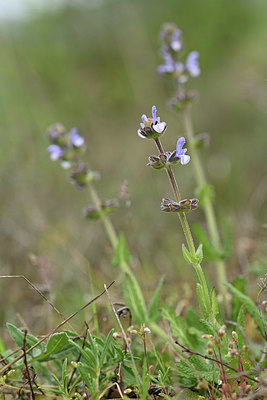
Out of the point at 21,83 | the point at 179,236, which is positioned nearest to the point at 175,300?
the point at 179,236

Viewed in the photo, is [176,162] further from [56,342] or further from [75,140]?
[75,140]

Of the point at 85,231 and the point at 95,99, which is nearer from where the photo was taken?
the point at 85,231

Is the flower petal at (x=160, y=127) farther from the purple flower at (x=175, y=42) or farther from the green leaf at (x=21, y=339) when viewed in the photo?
the purple flower at (x=175, y=42)

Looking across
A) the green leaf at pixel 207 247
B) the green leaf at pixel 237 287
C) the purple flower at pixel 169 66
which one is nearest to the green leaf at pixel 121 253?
the green leaf at pixel 207 247

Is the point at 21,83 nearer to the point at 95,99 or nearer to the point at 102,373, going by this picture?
the point at 95,99

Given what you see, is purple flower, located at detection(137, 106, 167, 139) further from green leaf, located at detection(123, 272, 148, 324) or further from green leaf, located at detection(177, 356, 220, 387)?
green leaf, located at detection(177, 356, 220, 387)

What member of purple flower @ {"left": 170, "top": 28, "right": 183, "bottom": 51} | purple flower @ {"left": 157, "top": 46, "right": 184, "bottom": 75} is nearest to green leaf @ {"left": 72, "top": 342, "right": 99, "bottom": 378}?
purple flower @ {"left": 157, "top": 46, "right": 184, "bottom": 75}
